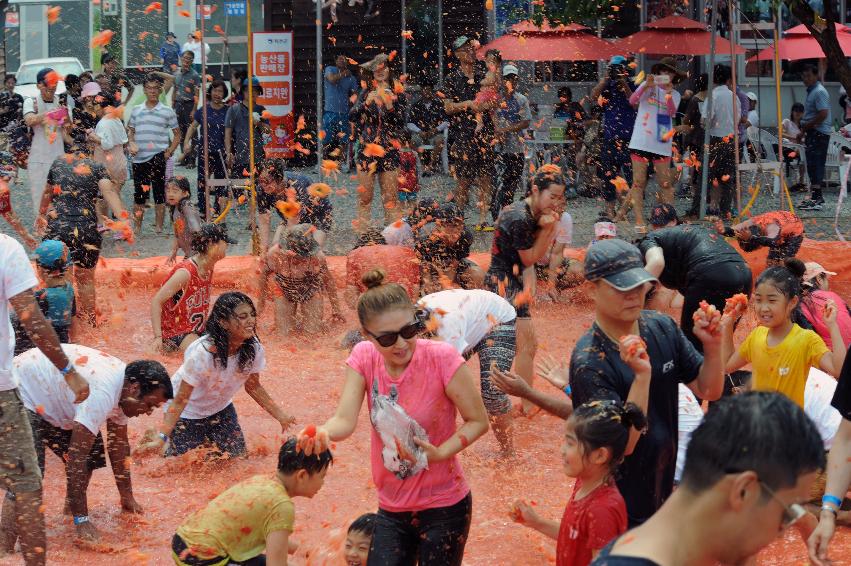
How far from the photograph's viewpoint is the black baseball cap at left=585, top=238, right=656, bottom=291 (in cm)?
381

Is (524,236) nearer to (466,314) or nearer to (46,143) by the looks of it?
(466,314)

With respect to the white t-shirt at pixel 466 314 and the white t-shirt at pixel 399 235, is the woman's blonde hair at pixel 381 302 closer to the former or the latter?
the white t-shirt at pixel 466 314

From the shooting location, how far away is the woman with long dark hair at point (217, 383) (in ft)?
20.8

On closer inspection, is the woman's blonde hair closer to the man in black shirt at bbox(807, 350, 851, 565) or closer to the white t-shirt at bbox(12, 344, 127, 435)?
the man in black shirt at bbox(807, 350, 851, 565)

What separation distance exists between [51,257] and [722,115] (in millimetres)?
8662

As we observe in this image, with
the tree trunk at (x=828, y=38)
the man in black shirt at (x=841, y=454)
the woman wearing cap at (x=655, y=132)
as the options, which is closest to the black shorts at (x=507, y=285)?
the man in black shirt at (x=841, y=454)

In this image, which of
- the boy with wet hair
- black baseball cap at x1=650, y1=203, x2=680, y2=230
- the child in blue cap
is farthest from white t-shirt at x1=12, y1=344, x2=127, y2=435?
black baseball cap at x1=650, y1=203, x2=680, y2=230

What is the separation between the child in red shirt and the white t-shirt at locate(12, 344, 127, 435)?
268cm

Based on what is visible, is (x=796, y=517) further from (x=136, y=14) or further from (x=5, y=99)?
(x=136, y=14)

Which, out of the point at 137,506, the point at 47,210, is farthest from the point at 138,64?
the point at 137,506

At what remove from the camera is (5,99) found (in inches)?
656

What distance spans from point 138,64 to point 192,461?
16152mm

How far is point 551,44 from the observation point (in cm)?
1384

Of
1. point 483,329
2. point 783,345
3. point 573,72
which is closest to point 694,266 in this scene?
point 783,345
